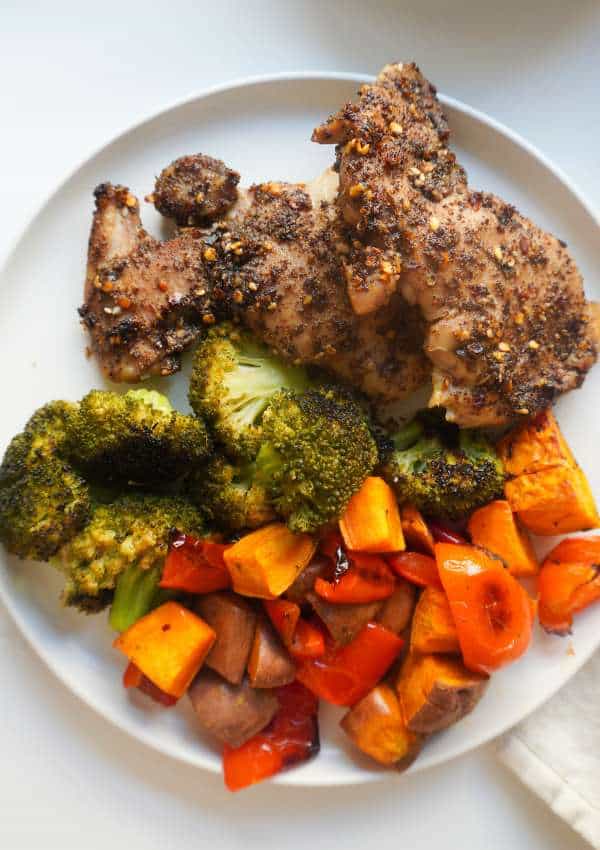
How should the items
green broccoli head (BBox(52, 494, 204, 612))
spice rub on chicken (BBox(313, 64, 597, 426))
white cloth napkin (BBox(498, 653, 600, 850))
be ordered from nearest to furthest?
1. spice rub on chicken (BBox(313, 64, 597, 426))
2. green broccoli head (BBox(52, 494, 204, 612))
3. white cloth napkin (BBox(498, 653, 600, 850))

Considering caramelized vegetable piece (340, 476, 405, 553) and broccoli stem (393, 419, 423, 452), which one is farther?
broccoli stem (393, 419, 423, 452)

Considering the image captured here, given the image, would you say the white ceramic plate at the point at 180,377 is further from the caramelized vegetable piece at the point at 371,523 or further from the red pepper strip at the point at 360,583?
the caramelized vegetable piece at the point at 371,523

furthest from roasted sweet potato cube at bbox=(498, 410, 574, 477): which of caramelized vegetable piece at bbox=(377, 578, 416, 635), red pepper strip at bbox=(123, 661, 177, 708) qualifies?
red pepper strip at bbox=(123, 661, 177, 708)

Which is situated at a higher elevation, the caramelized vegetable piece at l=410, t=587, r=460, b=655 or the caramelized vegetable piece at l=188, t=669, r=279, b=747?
the caramelized vegetable piece at l=410, t=587, r=460, b=655

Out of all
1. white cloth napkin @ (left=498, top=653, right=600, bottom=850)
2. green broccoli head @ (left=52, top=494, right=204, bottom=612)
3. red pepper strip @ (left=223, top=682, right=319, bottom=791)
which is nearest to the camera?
green broccoli head @ (left=52, top=494, right=204, bottom=612)

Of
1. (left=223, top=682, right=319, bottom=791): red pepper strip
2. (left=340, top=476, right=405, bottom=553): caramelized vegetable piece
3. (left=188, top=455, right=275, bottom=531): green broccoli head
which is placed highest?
(left=340, top=476, right=405, bottom=553): caramelized vegetable piece

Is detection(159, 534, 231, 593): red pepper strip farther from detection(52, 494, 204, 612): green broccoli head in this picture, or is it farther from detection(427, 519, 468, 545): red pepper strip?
detection(427, 519, 468, 545): red pepper strip

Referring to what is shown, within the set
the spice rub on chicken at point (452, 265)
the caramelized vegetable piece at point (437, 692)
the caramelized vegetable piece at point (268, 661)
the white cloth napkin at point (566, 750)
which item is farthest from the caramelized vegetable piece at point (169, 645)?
the white cloth napkin at point (566, 750)
